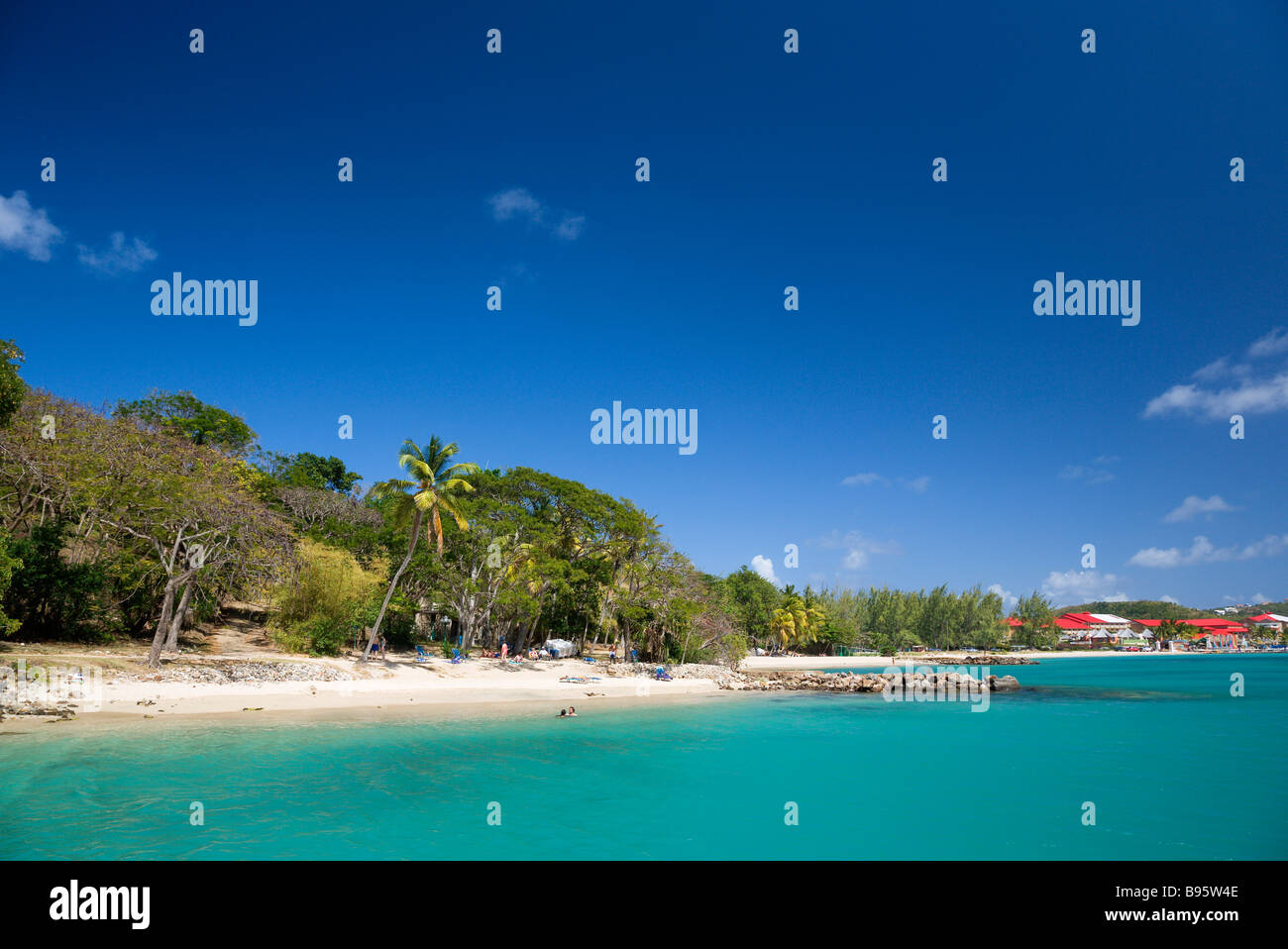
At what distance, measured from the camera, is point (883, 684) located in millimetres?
40781

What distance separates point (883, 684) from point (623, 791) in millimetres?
31282

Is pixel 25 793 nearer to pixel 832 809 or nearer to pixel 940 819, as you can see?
pixel 832 809

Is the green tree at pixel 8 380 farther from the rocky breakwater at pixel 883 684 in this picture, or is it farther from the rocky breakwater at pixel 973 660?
the rocky breakwater at pixel 973 660

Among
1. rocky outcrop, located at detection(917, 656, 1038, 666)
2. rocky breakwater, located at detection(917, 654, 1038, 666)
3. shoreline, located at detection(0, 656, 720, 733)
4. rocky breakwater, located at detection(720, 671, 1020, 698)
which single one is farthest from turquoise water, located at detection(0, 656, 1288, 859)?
rocky breakwater, located at detection(917, 654, 1038, 666)

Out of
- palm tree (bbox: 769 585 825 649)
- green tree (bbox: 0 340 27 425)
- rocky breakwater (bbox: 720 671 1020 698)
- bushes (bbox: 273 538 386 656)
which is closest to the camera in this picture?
green tree (bbox: 0 340 27 425)

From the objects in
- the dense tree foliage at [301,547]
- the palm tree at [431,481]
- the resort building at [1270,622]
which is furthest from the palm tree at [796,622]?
the resort building at [1270,622]

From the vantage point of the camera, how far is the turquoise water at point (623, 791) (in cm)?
1041

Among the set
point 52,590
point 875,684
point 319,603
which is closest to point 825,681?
point 875,684

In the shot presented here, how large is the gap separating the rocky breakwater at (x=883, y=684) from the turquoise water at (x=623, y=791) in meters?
15.6

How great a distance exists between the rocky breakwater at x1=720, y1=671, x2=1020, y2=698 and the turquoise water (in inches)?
613

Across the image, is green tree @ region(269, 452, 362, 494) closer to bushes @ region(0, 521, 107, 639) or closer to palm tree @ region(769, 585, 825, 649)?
bushes @ region(0, 521, 107, 639)

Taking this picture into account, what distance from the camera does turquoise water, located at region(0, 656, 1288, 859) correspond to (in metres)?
10.4

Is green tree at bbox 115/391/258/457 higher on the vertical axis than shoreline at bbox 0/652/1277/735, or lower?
higher
